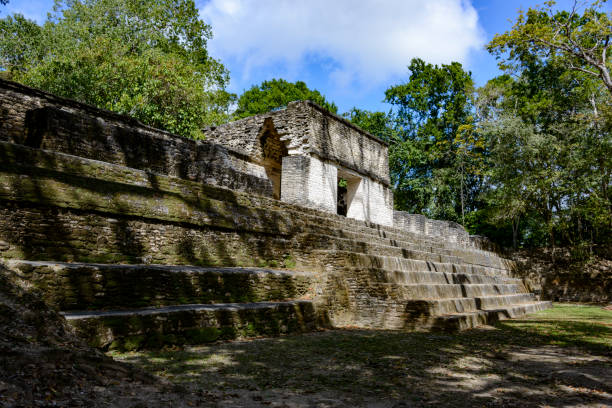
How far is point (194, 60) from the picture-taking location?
2470 centimetres

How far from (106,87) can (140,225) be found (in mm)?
13542

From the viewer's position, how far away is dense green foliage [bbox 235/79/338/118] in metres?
27.9

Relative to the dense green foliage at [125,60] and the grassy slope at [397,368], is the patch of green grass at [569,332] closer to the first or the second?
the grassy slope at [397,368]

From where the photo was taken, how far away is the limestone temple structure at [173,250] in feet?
13.9

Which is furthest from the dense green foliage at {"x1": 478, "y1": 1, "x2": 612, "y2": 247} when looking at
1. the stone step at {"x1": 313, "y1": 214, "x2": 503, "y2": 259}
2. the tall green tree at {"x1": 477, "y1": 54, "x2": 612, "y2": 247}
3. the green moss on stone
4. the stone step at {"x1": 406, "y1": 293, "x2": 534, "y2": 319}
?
the green moss on stone

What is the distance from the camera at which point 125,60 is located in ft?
56.2

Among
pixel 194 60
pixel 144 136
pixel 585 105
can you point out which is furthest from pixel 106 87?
pixel 585 105

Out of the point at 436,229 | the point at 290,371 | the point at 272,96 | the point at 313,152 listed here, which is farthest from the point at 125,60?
the point at 290,371

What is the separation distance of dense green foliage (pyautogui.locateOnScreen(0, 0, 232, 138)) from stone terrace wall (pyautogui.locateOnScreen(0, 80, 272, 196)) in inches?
375

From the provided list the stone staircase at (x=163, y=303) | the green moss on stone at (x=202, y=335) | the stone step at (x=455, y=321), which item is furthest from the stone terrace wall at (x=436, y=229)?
the green moss on stone at (x=202, y=335)

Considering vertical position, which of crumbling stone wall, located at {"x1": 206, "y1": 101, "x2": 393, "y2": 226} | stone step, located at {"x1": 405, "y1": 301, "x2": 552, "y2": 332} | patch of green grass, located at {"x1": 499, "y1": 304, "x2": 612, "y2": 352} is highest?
crumbling stone wall, located at {"x1": 206, "y1": 101, "x2": 393, "y2": 226}

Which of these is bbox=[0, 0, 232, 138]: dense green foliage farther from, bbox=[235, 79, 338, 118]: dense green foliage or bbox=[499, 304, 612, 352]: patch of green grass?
bbox=[499, 304, 612, 352]: patch of green grass

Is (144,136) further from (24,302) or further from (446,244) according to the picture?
(446,244)

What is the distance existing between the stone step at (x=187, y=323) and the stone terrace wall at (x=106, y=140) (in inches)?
122
